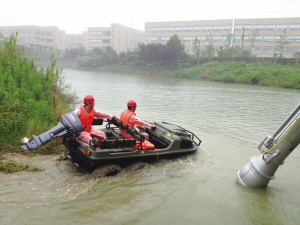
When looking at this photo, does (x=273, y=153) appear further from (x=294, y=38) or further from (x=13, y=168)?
(x=294, y=38)

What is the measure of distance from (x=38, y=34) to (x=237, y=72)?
3113 inches

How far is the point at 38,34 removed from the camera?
9819 centimetres

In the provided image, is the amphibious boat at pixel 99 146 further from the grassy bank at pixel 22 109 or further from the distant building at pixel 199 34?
the distant building at pixel 199 34

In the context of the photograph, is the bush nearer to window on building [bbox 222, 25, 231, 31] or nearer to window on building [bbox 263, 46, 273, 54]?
window on building [bbox 263, 46, 273, 54]

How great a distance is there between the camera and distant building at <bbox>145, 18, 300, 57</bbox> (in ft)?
241

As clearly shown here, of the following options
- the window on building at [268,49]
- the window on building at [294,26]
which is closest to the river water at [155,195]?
the window on building at [268,49]

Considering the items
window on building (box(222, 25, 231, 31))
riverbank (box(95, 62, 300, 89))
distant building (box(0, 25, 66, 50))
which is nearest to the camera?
riverbank (box(95, 62, 300, 89))

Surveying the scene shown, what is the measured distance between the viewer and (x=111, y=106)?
14.8 m

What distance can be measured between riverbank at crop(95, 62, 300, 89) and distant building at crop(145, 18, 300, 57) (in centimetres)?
2307

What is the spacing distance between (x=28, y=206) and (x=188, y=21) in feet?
283

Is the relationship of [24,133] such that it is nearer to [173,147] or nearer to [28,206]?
[28,206]

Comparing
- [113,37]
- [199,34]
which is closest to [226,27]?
[199,34]

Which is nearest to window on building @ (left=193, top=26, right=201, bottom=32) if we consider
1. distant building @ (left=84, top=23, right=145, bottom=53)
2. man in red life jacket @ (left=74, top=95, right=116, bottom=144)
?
distant building @ (left=84, top=23, right=145, bottom=53)

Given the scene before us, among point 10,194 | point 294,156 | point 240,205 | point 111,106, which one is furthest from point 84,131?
point 111,106
